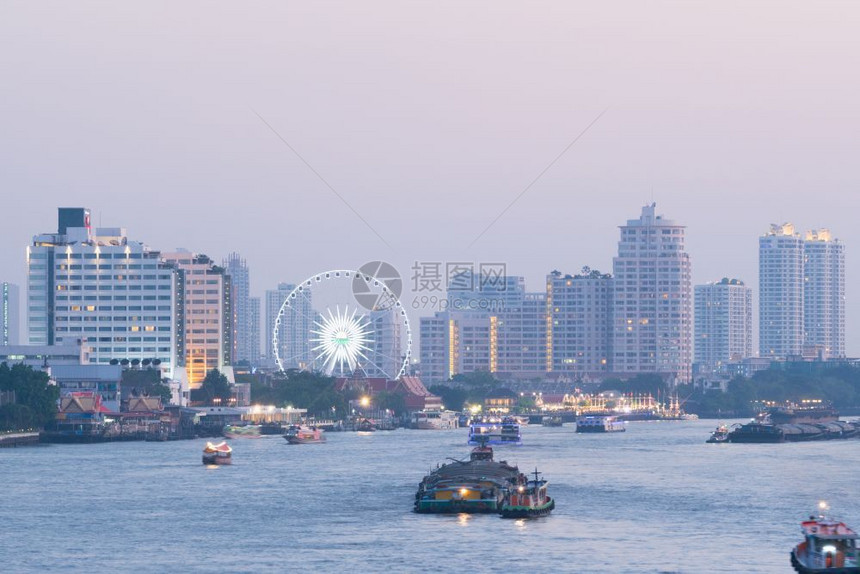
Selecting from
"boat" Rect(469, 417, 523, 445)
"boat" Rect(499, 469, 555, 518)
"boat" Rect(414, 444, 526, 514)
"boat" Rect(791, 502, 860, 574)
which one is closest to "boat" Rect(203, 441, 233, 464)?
"boat" Rect(414, 444, 526, 514)

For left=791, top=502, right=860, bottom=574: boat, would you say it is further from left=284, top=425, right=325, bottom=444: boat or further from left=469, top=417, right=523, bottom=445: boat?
left=284, top=425, right=325, bottom=444: boat

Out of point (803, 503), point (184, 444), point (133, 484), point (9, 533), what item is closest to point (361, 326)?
Result: point (184, 444)

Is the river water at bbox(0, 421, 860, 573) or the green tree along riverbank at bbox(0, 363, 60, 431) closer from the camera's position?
the river water at bbox(0, 421, 860, 573)

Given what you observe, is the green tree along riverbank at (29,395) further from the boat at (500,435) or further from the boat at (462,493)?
the boat at (462,493)

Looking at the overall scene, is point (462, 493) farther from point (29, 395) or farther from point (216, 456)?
point (29, 395)

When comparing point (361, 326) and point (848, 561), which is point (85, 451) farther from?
point (848, 561)

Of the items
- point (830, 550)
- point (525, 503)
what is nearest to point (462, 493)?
point (525, 503)
